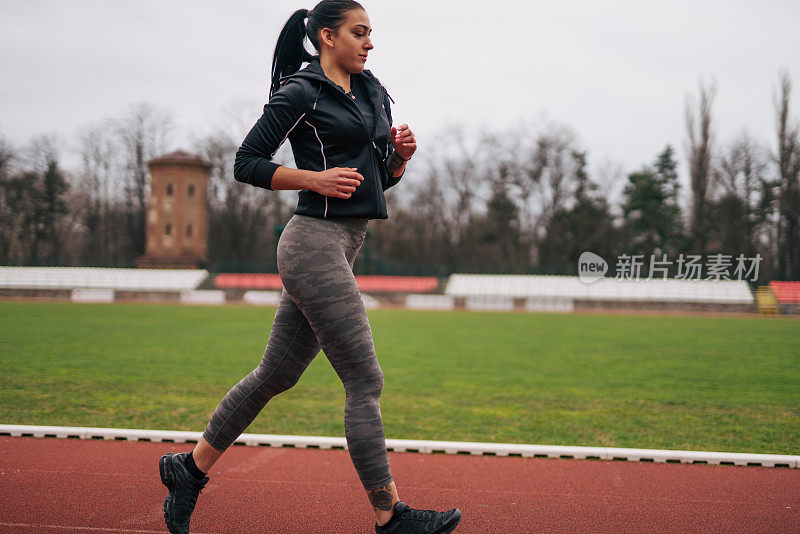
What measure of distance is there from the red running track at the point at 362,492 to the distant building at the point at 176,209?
43.6 metres

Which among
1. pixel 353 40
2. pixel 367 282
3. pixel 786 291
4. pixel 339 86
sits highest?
pixel 353 40

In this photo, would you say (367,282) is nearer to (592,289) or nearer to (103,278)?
(592,289)

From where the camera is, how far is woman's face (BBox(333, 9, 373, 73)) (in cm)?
242

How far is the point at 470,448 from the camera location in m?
4.18

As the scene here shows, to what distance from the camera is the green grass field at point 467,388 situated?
527 cm

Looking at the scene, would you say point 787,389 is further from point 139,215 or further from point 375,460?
point 139,215

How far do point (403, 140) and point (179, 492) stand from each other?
1.80m

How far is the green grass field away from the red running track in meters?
0.97

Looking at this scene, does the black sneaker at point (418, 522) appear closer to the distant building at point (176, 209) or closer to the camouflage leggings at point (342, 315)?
the camouflage leggings at point (342, 315)

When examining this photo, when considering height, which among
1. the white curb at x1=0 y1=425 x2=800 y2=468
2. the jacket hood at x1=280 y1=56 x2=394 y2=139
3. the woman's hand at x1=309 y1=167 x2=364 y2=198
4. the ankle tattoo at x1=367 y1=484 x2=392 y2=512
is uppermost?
the jacket hood at x1=280 y1=56 x2=394 y2=139

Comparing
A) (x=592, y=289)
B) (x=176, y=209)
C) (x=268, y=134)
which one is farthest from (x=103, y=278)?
(x=268, y=134)

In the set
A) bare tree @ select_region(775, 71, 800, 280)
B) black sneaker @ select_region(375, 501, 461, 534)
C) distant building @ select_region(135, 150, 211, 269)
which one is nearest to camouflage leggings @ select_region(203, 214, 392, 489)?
black sneaker @ select_region(375, 501, 461, 534)

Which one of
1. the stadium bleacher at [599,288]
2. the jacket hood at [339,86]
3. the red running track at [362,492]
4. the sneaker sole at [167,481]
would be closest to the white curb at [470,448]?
the red running track at [362,492]

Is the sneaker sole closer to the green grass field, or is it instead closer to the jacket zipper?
the jacket zipper
